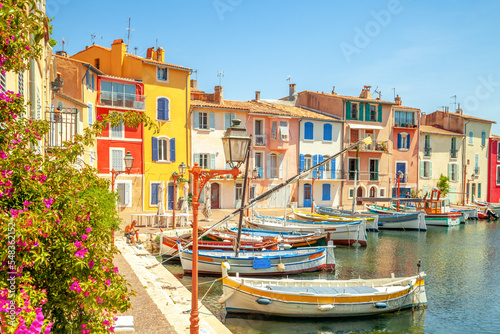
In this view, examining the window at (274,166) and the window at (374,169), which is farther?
the window at (374,169)

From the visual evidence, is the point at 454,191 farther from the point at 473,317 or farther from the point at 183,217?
the point at 473,317

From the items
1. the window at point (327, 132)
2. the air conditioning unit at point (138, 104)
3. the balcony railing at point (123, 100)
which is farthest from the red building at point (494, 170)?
the balcony railing at point (123, 100)

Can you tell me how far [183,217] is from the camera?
28188 millimetres

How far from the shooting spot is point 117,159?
3366 centimetres

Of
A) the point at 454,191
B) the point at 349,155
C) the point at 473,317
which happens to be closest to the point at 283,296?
the point at 473,317

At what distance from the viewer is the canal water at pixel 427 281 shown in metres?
13.7

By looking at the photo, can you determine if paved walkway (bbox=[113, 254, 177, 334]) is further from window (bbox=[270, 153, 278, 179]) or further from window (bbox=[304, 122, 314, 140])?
window (bbox=[304, 122, 314, 140])

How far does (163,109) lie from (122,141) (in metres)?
4.31

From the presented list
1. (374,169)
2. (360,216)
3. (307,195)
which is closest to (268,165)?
(307,195)

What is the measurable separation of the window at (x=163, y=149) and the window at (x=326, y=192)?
667 inches

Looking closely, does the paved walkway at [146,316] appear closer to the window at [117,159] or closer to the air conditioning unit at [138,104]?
the window at [117,159]

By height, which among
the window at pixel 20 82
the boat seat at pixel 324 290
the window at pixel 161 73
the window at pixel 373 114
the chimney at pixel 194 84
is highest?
the chimney at pixel 194 84

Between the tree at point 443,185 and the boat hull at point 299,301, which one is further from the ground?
the tree at point 443,185

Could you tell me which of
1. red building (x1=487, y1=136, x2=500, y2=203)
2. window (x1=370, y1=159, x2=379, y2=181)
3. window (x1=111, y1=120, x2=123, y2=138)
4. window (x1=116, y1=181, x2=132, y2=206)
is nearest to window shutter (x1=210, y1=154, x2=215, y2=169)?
window (x1=116, y1=181, x2=132, y2=206)
